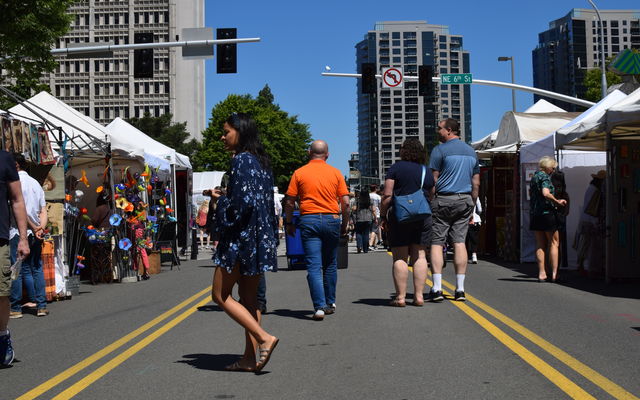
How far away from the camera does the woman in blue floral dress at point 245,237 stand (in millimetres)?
5996

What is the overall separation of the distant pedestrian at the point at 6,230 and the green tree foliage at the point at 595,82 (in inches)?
2008

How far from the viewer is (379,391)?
17.8 feet

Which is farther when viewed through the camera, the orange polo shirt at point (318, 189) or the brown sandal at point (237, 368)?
the orange polo shirt at point (318, 189)

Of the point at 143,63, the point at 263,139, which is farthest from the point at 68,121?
the point at 263,139

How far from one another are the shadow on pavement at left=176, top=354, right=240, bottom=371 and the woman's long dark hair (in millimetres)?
1564

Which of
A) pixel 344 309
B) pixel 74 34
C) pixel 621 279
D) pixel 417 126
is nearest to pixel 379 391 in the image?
pixel 344 309

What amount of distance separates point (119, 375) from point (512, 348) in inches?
125

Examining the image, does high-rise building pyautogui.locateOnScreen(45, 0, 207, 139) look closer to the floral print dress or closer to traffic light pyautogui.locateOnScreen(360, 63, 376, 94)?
traffic light pyautogui.locateOnScreen(360, 63, 376, 94)

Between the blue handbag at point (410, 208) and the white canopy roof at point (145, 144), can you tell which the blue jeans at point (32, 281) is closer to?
the blue handbag at point (410, 208)

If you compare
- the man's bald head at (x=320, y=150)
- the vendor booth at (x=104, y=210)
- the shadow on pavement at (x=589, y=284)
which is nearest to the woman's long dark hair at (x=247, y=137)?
the man's bald head at (x=320, y=150)

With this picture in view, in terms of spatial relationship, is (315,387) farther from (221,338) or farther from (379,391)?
(221,338)

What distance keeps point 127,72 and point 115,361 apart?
120267 mm

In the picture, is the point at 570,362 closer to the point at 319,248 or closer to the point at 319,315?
the point at 319,315

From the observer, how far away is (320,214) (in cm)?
927
